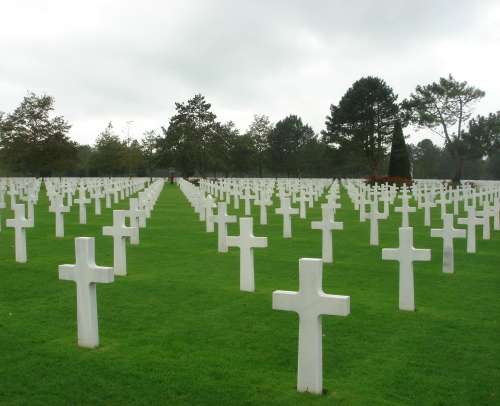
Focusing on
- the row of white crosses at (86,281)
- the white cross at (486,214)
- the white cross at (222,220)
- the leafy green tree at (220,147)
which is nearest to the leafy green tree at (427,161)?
the leafy green tree at (220,147)

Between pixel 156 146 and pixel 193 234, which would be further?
pixel 156 146

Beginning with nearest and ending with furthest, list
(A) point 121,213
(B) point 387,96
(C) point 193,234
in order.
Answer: (A) point 121,213
(C) point 193,234
(B) point 387,96

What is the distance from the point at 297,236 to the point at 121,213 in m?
5.87

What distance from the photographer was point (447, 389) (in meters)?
4.00

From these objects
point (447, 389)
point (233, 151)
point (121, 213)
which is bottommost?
point (447, 389)

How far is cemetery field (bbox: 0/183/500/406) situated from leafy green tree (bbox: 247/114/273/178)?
67.2 metres

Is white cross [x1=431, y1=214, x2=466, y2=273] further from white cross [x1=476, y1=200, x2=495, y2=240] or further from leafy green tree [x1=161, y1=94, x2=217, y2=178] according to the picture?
leafy green tree [x1=161, y1=94, x2=217, y2=178]

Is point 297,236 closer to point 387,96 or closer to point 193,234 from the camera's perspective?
point 193,234

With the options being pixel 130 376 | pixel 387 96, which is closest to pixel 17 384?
pixel 130 376

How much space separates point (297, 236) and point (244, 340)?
25.8 feet

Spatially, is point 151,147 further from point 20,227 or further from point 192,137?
point 20,227

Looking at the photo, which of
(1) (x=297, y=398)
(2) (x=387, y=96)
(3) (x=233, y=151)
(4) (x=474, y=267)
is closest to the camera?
(1) (x=297, y=398)

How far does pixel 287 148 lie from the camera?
7550 centimetres

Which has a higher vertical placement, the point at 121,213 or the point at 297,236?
the point at 121,213
